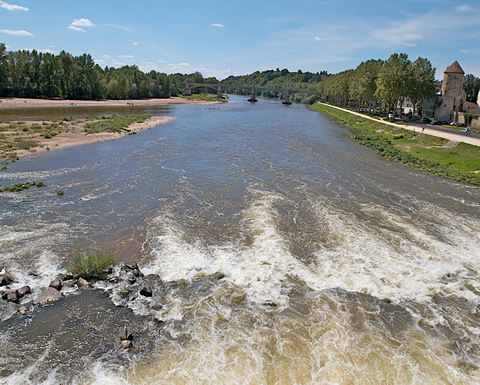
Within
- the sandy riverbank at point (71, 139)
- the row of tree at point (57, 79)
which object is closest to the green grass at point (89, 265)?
the sandy riverbank at point (71, 139)

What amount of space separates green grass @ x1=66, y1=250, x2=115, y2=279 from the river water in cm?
93

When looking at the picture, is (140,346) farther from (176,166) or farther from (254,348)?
(176,166)

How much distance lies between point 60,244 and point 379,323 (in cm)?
1567

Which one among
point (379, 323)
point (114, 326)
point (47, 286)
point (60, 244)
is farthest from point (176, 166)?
point (379, 323)

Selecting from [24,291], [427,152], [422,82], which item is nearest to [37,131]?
[24,291]

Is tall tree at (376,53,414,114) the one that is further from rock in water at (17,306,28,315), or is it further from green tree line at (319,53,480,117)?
rock in water at (17,306,28,315)

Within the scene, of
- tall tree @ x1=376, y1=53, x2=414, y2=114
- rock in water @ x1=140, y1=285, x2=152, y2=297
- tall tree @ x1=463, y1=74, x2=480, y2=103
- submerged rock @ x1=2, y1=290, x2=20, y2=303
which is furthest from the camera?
tall tree @ x1=463, y1=74, x2=480, y2=103

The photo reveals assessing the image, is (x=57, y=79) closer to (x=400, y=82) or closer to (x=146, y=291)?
(x=400, y=82)

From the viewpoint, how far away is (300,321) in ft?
40.6

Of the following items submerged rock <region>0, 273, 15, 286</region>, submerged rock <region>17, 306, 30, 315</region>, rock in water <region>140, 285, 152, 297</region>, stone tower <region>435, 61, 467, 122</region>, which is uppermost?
stone tower <region>435, 61, 467, 122</region>

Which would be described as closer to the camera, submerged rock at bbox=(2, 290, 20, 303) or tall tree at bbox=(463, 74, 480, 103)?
submerged rock at bbox=(2, 290, 20, 303)

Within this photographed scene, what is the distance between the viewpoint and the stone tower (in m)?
78.9

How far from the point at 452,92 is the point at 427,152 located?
1816 inches

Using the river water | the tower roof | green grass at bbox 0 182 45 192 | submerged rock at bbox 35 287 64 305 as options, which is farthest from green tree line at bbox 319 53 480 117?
submerged rock at bbox 35 287 64 305
